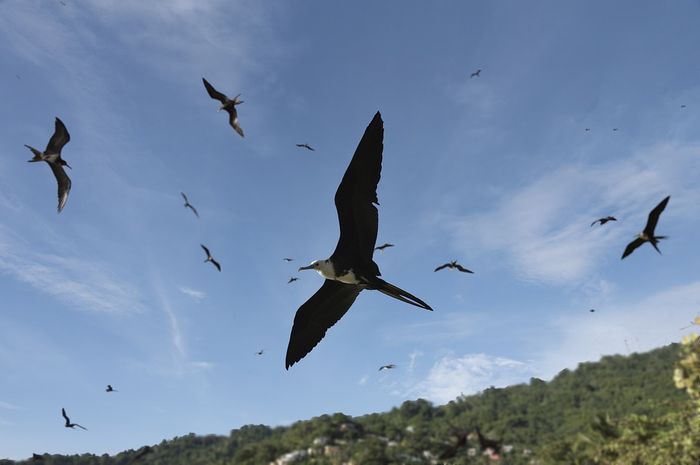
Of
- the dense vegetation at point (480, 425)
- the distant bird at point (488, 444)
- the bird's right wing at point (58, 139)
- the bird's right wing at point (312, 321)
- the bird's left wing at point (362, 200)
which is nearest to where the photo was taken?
the distant bird at point (488, 444)

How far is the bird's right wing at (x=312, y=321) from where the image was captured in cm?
958

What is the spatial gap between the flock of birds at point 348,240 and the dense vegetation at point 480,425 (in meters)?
18.8

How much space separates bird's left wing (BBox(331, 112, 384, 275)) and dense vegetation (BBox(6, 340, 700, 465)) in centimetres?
2002

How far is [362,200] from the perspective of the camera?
771 cm

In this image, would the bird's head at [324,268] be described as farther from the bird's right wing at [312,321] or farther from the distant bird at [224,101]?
the distant bird at [224,101]

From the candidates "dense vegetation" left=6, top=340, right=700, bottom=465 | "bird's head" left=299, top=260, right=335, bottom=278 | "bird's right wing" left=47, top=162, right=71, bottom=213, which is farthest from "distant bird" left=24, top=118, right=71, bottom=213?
"dense vegetation" left=6, top=340, right=700, bottom=465

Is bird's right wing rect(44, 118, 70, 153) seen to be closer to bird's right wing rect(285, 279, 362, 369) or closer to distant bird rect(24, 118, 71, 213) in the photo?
distant bird rect(24, 118, 71, 213)

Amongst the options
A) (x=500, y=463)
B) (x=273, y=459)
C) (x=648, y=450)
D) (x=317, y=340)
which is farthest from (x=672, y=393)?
(x=317, y=340)

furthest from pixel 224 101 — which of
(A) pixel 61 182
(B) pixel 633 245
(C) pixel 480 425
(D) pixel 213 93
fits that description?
(C) pixel 480 425

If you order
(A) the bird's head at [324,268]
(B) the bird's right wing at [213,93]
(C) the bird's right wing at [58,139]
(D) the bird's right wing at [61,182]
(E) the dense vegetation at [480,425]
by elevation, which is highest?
(E) the dense vegetation at [480,425]

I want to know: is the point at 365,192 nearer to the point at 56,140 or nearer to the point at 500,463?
the point at 56,140

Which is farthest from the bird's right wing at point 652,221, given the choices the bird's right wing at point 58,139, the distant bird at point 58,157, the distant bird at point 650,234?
the bird's right wing at point 58,139

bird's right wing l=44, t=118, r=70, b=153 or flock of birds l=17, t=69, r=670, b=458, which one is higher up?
bird's right wing l=44, t=118, r=70, b=153

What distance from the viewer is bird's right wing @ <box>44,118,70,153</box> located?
9828mm
